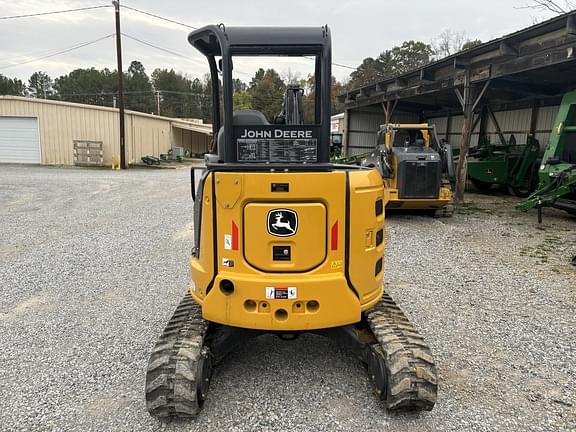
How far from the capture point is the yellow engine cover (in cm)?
271

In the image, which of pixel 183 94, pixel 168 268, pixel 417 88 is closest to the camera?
pixel 168 268

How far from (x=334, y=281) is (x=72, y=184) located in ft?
47.2

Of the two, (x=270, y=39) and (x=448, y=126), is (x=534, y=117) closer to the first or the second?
(x=448, y=126)

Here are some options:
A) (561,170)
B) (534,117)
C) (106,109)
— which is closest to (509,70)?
(561,170)

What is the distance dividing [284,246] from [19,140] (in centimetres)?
2506

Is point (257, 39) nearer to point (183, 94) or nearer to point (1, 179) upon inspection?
point (1, 179)

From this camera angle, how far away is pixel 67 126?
23.0 metres

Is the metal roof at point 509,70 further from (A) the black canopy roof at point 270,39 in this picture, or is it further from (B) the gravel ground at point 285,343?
(A) the black canopy roof at point 270,39

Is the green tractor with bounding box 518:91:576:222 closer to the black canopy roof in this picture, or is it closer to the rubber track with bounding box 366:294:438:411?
the rubber track with bounding box 366:294:438:411

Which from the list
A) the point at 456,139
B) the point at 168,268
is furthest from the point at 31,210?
the point at 456,139

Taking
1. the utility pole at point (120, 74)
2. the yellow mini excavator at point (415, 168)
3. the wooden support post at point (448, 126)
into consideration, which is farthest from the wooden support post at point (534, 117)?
the utility pole at point (120, 74)

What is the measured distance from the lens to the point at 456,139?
19562 mm

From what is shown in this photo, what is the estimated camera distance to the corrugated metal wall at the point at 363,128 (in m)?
20.7

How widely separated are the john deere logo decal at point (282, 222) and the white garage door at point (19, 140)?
80.3 ft
